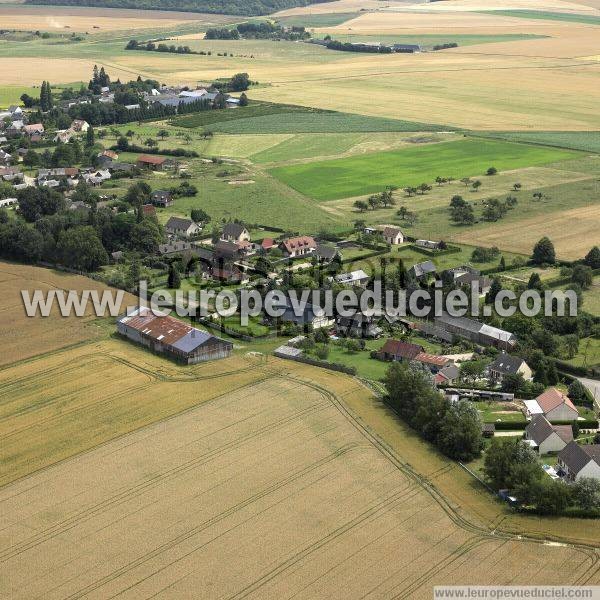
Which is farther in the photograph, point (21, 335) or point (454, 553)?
point (21, 335)

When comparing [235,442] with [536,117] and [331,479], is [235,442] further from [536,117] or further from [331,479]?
[536,117]

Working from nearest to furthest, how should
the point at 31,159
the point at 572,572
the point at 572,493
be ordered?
1. the point at 572,572
2. the point at 572,493
3. the point at 31,159

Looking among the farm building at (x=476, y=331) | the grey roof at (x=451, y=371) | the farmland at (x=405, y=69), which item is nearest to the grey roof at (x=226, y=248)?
the farm building at (x=476, y=331)

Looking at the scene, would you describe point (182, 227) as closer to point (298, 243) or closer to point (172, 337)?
point (298, 243)

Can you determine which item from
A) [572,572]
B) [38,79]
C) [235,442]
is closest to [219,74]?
[38,79]

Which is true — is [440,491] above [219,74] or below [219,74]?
below

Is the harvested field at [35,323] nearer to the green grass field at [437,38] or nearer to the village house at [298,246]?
the village house at [298,246]

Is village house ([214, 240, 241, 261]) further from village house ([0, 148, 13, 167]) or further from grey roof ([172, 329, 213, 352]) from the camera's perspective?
village house ([0, 148, 13, 167])
